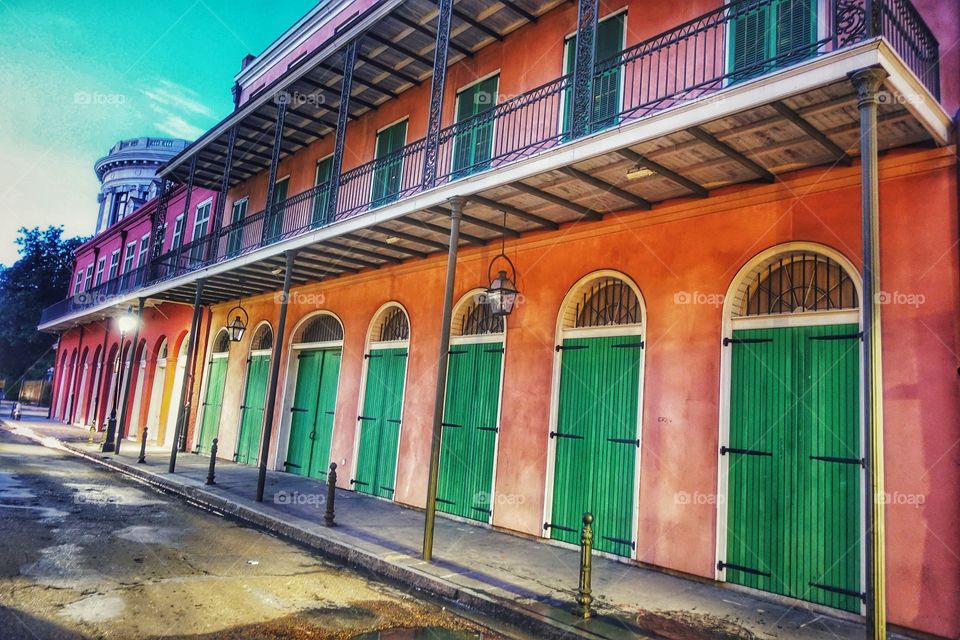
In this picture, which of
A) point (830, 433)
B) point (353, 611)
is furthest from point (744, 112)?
point (353, 611)

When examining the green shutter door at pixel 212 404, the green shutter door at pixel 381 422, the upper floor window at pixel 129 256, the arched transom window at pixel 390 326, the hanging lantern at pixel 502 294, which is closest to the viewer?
the hanging lantern at pixel 502 294

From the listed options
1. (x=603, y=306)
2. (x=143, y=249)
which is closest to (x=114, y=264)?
(x=143, y=249)

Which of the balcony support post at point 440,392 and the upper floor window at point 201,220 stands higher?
the upper floor window at point 201,220

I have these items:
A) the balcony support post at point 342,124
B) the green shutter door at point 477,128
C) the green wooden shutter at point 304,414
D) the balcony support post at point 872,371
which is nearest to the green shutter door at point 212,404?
the green wooden shutter at point 304,414

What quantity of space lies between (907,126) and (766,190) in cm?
144

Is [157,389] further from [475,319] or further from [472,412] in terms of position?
[472,412]

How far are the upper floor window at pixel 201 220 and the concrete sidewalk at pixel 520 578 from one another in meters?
10.5

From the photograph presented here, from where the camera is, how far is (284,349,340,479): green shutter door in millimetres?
12648

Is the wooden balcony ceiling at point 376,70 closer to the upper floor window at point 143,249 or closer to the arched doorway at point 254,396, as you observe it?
the arched doorway at point 254,396

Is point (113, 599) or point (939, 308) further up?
point (939, 308)

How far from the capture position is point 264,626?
4.70 m

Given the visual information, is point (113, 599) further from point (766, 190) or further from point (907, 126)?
point (907, 126)

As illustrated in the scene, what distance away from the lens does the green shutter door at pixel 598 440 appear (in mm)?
7285

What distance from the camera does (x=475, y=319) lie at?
9961 mm
